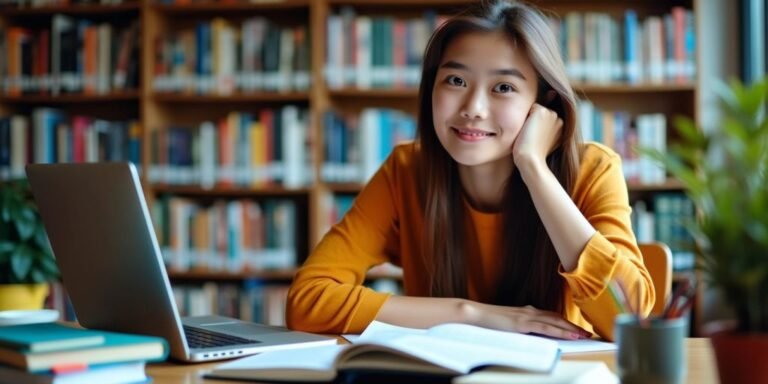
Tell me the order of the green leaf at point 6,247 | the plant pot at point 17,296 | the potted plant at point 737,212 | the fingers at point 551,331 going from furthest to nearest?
1. the green leaf at point 6,247
2. the plant pot at point 17,296
3. the fingers at point 551,331
4. the potted plant at point 737,212

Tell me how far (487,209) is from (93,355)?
0.99 metres

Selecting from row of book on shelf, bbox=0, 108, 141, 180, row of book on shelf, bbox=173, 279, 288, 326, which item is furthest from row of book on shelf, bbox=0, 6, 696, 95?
row of book on shelf, bbox=173, 279, 288, 326

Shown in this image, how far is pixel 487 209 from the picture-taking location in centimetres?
180

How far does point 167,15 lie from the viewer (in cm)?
364

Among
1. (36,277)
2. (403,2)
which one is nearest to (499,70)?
(36,277)

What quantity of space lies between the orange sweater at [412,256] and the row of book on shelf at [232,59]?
1.58m

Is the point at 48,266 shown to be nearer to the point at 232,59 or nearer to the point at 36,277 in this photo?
the point at 36,277

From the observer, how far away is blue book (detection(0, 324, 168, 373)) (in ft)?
3.11

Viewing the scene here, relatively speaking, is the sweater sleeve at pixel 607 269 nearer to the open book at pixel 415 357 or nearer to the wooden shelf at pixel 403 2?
the open book at pixel 415 357

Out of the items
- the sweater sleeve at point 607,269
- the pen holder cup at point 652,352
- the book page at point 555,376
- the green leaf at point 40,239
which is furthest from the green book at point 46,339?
the green leaf at point 40,239

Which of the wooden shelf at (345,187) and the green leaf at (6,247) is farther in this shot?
the wooden shelf at (345,187)

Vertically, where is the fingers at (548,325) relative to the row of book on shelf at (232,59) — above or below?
below

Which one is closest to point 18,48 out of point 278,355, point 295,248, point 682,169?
point 295,248

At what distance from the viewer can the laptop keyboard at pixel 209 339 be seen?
1250 mm
